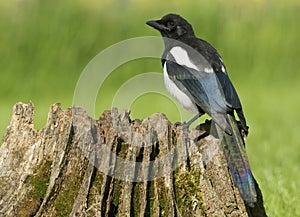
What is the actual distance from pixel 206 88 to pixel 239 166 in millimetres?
946

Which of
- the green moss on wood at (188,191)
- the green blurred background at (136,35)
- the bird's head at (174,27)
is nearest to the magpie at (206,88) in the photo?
the bird's head at (174,27)

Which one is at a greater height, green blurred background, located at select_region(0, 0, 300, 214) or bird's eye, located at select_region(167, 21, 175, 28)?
green blurred background, located at select_region(0, 0, 300, 214)

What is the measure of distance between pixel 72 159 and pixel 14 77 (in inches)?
242

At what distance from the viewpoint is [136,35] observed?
9.45 meters

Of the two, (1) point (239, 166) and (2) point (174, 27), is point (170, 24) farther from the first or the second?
(1) point (239, 166)

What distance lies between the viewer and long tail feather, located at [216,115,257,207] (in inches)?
137

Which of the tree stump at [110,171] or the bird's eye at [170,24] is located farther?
the bird's eye at [170,24]

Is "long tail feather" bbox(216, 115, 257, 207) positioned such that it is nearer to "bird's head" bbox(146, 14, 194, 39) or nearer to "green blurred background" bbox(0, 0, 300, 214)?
"bird's head" bbox(146, 14, 194, 39)

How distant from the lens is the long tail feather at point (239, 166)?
3490 millimetres

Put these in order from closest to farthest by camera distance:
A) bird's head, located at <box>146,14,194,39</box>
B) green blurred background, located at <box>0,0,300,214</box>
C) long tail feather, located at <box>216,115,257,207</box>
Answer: long tail feather, located at <box>216,115,257,207</box> < bird's head, located at <box>146,14,194,39</box> < green blurred background, located at <box>0,0,300,214</box>

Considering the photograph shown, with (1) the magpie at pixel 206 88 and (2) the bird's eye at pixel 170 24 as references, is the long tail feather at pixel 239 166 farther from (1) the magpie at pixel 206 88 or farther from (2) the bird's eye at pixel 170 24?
(2) the bird's eye at pixel 170 24

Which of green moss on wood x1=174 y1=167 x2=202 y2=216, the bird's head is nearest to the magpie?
the bird's head

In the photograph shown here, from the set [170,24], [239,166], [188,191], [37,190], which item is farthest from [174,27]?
[37,190]

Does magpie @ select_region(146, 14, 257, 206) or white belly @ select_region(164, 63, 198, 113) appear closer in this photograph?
magpie @ select_region(146, 14, 257, 206)
